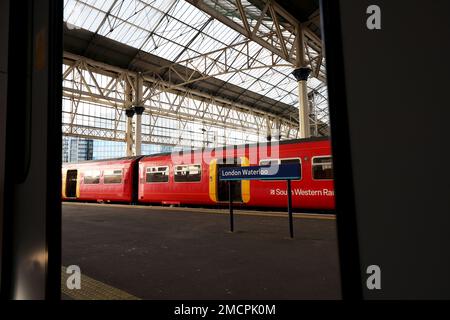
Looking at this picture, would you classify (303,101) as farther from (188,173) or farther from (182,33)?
(182,33)

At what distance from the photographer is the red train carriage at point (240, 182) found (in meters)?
7.66

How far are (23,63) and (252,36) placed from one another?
1194 centimetres

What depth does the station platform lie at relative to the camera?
251 centimetres

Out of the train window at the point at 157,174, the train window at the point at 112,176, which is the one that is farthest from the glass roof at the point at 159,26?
the train window at the point at 112,176

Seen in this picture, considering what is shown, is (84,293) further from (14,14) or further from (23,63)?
(14,14)

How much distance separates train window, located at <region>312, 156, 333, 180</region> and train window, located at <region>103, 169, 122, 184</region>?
8.63m

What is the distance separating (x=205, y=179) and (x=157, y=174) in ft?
8.39

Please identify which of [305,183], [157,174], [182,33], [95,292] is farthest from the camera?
[182,33]

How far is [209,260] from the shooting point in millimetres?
3408

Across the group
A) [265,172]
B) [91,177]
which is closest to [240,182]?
[265,172]

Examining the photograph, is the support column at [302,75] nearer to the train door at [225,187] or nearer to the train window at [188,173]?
the train door at [225,187]

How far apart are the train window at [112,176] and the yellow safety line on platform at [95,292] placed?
1003 centimetres
